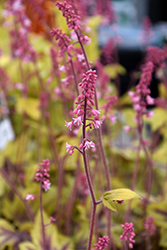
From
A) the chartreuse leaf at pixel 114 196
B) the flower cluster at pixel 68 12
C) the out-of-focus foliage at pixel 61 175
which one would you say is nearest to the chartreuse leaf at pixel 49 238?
the out-of-focus foliage at pixel 61 175

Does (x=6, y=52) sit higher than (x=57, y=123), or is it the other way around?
(x=6, y=52)

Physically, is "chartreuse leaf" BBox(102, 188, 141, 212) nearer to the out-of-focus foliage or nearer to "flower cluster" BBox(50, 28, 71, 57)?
the out-of-focus foliage

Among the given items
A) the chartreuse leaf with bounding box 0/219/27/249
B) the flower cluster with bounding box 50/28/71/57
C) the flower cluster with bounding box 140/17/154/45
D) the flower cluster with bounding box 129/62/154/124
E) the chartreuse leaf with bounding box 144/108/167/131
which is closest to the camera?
the flower cluster with bounding box 50/28/71/57

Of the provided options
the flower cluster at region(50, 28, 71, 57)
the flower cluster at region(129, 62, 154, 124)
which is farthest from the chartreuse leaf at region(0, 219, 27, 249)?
the flower cluster at region(50, 28, 71, 57)

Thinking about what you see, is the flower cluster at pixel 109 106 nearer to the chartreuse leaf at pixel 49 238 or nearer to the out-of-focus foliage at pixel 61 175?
the out-of-focus foliage at pixel 61 175

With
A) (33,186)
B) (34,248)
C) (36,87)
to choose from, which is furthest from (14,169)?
(34,248)

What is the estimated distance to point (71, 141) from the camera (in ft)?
4.00

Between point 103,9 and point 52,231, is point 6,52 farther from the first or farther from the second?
point 52,231

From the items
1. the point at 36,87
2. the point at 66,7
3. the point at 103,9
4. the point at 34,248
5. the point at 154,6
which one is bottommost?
the point at 34,248

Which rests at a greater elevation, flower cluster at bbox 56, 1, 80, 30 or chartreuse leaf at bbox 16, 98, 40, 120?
chartreuse leaf at bbox 16, 98, 40, 120

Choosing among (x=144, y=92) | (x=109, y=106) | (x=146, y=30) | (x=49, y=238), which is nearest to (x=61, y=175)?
(x=49, y=238)

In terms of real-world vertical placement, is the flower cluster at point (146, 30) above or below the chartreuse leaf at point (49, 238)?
above

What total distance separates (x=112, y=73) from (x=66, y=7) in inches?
55.7

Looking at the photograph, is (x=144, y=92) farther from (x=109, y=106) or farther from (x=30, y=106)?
(x=30, y=106)
